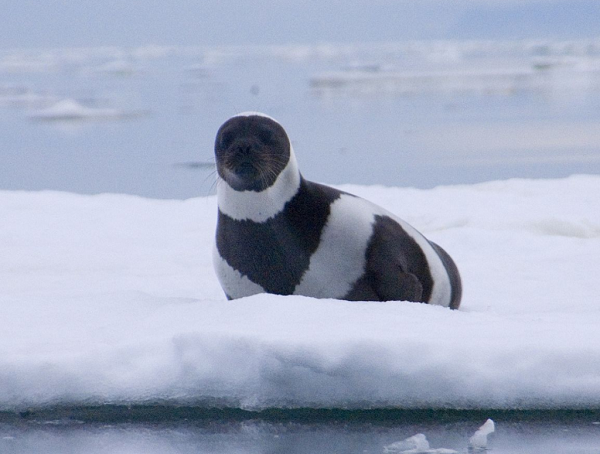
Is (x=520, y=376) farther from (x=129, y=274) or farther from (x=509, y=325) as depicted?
(x=129, y=274)

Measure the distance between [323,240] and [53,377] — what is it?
1.24 m

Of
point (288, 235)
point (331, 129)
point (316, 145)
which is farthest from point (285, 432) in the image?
point (331, 129)

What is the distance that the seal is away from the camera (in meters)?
3.36

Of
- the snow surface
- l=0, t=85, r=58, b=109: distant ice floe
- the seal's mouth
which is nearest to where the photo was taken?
the snow surface

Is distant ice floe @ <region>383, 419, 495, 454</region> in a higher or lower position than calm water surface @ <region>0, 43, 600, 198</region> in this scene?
higher

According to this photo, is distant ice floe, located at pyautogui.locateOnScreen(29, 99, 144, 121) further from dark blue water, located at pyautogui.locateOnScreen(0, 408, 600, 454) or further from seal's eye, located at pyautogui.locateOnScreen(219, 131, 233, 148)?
dark blue water, located at pyautogui.locateOnScreen(0, 408, 600, 454)

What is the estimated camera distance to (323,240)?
3.39 meters

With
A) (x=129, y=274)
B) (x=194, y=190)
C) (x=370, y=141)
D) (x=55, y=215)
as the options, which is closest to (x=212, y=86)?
(x=370, y=141)

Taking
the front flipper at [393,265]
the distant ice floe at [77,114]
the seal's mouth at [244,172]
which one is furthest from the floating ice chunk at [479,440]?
the distant ice floe at [77,114]

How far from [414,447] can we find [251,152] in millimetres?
1471

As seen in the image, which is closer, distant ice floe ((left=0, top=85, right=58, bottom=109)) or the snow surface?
the snow surface

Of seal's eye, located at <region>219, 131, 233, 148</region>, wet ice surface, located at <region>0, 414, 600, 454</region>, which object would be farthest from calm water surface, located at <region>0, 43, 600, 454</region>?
seal's eye, located at <region>219, 131, 233, 148</region>

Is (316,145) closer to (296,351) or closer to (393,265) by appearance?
(393,265)

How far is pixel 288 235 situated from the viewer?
339 cm
